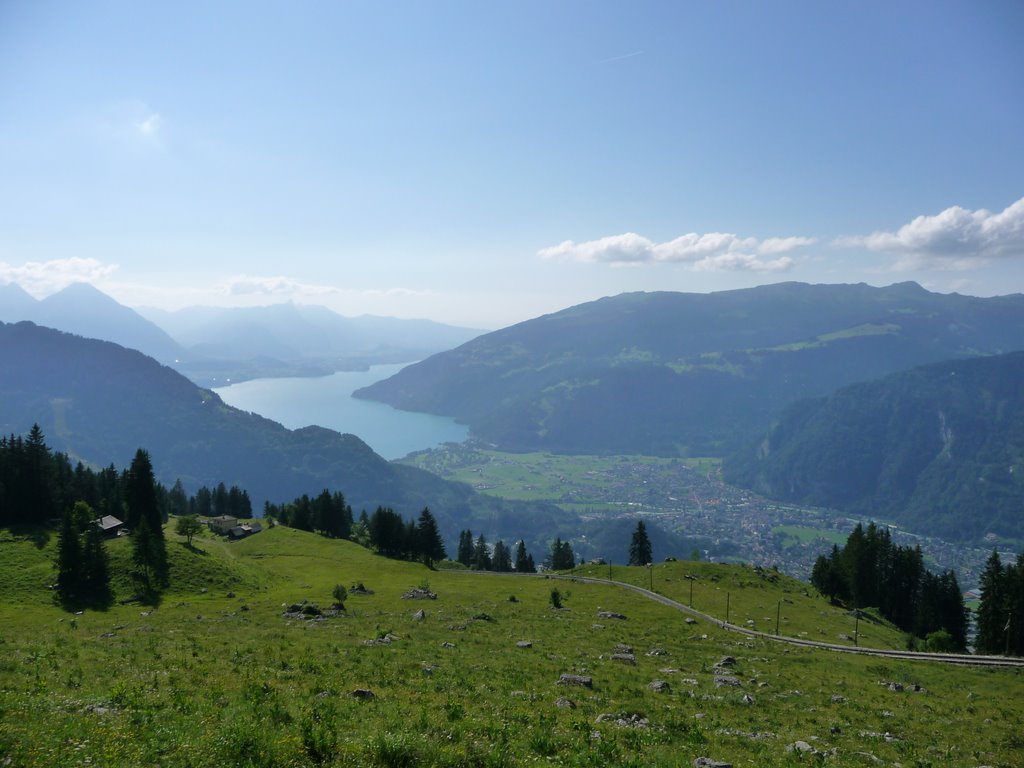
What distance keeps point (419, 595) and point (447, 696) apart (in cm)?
4813

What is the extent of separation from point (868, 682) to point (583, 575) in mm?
63314

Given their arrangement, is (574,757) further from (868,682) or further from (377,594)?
(377,594)

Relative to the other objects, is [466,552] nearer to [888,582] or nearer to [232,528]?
[232,528]

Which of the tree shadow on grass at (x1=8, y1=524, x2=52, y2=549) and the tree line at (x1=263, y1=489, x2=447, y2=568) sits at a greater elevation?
the tree shadow on grass at (x1=8, y1=524, x2=52, y2=549)

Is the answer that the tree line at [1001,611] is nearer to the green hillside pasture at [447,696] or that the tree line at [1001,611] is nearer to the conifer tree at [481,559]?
the green hillside pasture at [447,696]

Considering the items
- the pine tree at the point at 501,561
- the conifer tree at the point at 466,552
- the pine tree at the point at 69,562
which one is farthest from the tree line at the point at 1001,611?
the pine tree at the point at 69,562

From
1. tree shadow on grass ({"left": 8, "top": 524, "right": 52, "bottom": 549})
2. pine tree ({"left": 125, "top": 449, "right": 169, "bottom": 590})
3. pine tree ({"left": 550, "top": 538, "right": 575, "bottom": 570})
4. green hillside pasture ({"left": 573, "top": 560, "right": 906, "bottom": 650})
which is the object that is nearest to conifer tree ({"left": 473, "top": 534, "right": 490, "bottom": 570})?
pine tree ({"left": 550, "top": 538, "right": 575, "bottom": 570})

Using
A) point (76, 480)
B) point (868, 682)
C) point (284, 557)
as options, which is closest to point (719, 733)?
point (868, 682)

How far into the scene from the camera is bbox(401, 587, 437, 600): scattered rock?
67.1m

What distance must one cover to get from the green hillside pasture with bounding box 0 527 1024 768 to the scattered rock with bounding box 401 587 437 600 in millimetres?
11380

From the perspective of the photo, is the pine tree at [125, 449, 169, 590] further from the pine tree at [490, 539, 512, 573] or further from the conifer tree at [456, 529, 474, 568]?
the pine tree at [490, 539, 512, 573]

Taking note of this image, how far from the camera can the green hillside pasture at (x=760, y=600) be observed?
213 ft

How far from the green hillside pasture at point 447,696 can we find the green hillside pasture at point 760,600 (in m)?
14.8

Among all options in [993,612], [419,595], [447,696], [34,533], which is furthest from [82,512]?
[993,612]
